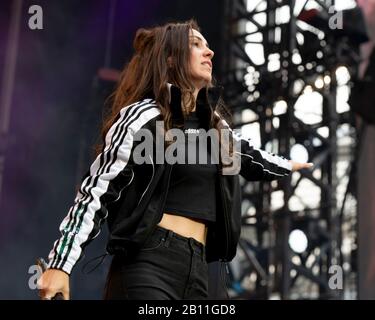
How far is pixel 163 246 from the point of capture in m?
2.73

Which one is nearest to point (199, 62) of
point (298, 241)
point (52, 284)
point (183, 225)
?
point (183, 225)

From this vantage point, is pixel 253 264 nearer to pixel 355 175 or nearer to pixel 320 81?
pixel 355 175

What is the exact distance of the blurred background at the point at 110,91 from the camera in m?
9.27

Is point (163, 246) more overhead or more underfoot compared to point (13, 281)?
more overhead

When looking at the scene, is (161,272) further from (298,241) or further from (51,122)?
(298,241)

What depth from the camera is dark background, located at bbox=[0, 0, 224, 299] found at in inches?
366

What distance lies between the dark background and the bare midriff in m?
6.44

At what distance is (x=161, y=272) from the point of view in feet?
8.87

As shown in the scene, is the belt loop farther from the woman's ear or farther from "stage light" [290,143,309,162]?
"stage light" [290,143,309,162]

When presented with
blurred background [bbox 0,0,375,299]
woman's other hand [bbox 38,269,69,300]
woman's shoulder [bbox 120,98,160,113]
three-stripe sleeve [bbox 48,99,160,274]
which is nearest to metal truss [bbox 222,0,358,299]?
blurred background [bbox 0,0,375,299]

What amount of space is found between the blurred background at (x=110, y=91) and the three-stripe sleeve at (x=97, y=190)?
6.18 metres

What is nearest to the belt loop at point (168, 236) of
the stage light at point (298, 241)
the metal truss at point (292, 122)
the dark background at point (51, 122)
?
the dark background at point (51, 122)
